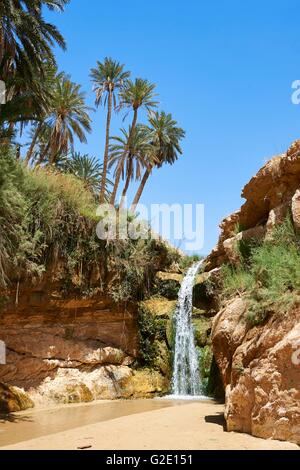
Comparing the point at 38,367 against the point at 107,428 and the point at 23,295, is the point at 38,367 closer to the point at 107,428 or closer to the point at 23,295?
the point at 23,295

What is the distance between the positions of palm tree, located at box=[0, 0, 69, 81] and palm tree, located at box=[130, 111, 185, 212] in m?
15.2

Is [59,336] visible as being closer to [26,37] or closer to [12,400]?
[12,400]

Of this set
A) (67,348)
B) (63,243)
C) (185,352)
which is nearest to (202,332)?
(185,352)

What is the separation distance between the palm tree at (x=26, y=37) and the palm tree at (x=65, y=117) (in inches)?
371

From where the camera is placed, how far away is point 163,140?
33.5 meters

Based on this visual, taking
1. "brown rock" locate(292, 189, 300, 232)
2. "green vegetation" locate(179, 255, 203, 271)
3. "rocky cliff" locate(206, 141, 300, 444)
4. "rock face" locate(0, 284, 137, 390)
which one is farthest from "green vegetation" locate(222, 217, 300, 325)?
"green vegetation" locate(179, 255, 203, 271)

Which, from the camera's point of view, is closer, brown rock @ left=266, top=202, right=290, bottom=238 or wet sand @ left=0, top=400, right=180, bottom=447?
wet sand @ left=0, top=400, right=180, bottom=447

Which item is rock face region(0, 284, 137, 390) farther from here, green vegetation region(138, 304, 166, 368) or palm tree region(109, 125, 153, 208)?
palm tree region(109, 125, 153, 208)

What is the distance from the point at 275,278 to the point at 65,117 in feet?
78.2

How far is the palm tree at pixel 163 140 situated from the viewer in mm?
32500

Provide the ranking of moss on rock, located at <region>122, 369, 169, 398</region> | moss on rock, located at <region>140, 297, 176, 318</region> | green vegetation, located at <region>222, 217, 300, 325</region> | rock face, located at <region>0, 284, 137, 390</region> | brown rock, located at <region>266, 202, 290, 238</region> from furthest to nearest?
1. moss on rock, located at <region>140, 297, 176, 318</region>
2. moss on rock, located at <region>122, 369, 169, 398</region>
3. rock face, located at <region>0, 284, 137, 390</region>
4. brown rock, located at <region>266, 202, 290, 238</region>
5. green vegetation, located at <region>222, 217, 300, 325</region>

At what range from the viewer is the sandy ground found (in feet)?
18.9

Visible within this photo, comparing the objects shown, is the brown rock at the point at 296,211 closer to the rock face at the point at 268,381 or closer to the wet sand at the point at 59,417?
the rock face at the point at 268,381

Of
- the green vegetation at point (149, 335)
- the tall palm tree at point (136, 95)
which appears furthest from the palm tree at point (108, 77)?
the green vegetation at point (149, 335)
